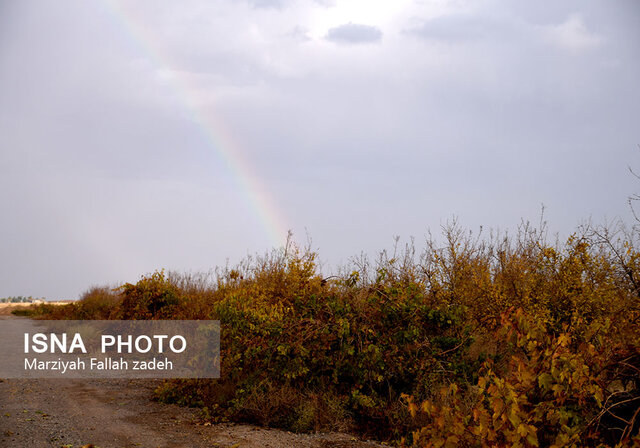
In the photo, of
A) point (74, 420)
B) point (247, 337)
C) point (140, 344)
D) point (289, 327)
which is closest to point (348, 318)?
point (289, 327)

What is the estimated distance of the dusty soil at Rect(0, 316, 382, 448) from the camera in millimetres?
6758

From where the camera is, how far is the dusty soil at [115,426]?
676cm

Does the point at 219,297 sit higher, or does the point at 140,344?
the point at 219,297

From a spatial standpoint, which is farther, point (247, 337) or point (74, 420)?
point (247, 337)

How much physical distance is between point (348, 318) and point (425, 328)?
1242 millimetres

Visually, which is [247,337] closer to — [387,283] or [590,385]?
[387,283]

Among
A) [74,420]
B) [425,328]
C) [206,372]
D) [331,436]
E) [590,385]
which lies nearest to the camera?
[590,385]

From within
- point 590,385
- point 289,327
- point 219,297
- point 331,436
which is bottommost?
point 331,436

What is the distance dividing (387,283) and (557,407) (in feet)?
18.0

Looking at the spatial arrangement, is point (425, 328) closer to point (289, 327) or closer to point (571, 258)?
point (289, 327)

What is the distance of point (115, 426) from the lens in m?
7.51

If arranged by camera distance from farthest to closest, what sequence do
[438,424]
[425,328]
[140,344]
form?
[140,344] < [425,328] < [438,424]

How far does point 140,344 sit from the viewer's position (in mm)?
14672

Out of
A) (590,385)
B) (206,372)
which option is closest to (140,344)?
(206,372)
